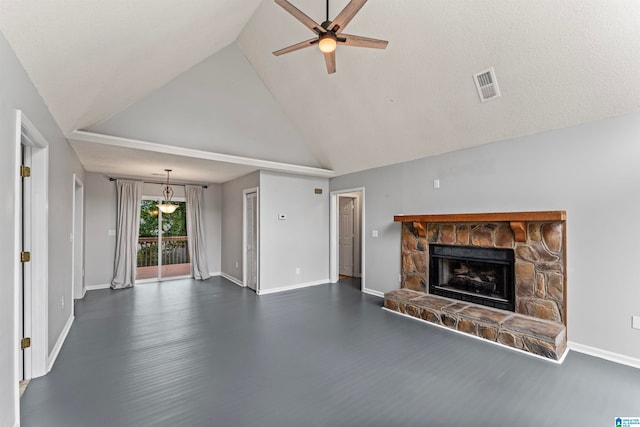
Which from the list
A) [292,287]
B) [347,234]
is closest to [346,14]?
[292,287]

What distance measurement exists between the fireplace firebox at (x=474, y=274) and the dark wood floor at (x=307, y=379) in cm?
84

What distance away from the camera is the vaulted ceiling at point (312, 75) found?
229 centimetres

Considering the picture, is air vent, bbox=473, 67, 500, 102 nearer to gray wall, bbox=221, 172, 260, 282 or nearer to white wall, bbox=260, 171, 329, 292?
white wall, bbox=260, 171, 329, 292

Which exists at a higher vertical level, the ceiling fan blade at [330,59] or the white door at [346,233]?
the ceiling fan blade at [330,59]

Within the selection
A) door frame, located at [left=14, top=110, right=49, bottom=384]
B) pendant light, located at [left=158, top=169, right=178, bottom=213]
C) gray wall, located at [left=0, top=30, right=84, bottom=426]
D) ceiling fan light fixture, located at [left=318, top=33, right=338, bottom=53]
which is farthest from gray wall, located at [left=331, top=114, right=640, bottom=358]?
pendant light, located at [left=158, top=169, right=178, bottom=213]

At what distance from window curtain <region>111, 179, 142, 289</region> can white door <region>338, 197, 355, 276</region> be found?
4.75 metres

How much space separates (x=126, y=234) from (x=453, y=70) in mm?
6723

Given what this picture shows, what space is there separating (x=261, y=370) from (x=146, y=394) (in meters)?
0.94

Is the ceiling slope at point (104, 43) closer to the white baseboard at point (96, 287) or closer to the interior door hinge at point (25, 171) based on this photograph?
the interior door hinge at point (25, 171)

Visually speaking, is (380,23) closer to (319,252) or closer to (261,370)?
(261,370)

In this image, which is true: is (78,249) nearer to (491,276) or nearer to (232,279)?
(232,279)

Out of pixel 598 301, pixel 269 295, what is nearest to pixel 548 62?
pixel 598 301

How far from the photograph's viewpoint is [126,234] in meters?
6.19

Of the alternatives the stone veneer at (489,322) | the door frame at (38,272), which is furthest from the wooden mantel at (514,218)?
the door frame at (38,272)
